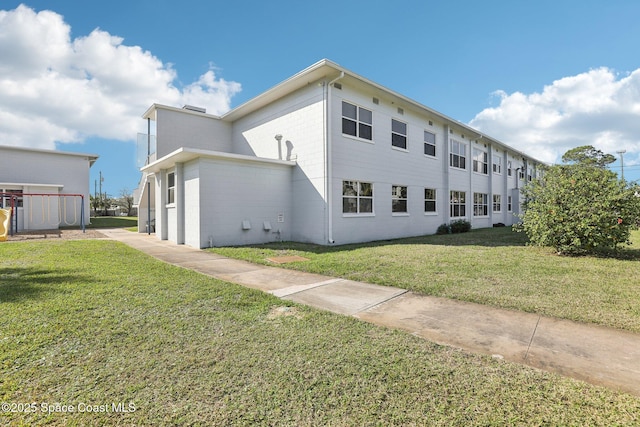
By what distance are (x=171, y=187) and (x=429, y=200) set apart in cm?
1255

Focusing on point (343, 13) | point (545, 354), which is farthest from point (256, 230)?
point (545, 354)

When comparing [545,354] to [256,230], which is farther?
[256,230]

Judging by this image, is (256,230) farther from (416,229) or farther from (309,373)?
(309,373)

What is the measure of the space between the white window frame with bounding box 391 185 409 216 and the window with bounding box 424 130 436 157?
9.44ft

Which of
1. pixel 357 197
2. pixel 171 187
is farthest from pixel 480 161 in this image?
pixel 171 187

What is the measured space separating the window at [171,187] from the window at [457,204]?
14.5 metres

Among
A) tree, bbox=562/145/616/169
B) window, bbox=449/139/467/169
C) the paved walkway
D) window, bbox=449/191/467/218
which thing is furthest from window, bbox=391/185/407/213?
tree, bbox=562/145/616/169

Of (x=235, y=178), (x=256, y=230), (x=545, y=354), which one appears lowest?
(x=545, y=354)

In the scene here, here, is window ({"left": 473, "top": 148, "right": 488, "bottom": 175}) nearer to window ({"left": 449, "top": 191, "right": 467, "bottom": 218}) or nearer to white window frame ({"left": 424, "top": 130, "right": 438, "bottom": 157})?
window ({"left": 449, "top": 191, "right": 467, "bottom": 218})

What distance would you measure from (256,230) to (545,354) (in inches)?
387

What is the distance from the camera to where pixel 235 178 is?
36.1ft

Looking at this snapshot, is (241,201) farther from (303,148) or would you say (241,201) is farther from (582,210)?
(582,210)

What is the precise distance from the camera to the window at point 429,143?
52.0 feet

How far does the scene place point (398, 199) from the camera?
1420 cm
